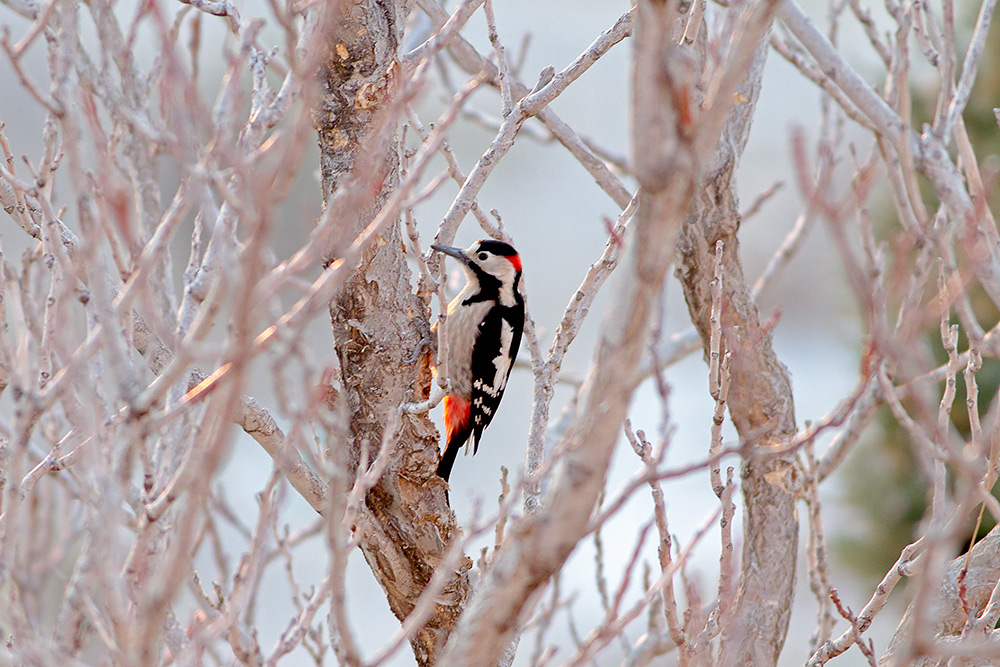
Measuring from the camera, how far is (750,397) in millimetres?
3746

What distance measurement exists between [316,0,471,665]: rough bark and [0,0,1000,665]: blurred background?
3.23 meters

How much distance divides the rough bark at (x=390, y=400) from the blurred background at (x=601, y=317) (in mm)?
3226

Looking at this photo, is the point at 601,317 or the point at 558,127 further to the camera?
the point at 601,317

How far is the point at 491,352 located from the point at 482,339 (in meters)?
0.09

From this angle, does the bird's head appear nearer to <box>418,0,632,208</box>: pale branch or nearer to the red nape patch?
the red nape patch

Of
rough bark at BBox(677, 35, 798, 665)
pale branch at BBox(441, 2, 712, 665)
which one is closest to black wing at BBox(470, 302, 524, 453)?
rough bark at BBox(677, 35, 798, 665)

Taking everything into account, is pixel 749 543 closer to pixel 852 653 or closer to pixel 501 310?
pixel 501 310

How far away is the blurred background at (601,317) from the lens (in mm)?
7223

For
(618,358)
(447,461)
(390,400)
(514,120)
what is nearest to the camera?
(618,358)

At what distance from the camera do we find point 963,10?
6500mm

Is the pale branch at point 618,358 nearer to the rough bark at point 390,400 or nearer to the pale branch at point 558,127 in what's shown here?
the rough bark at point 390,400

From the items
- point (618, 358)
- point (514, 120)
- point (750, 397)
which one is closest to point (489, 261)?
point (750, 397)

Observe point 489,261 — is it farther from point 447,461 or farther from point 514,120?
point 514,120

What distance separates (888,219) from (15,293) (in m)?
6.21
